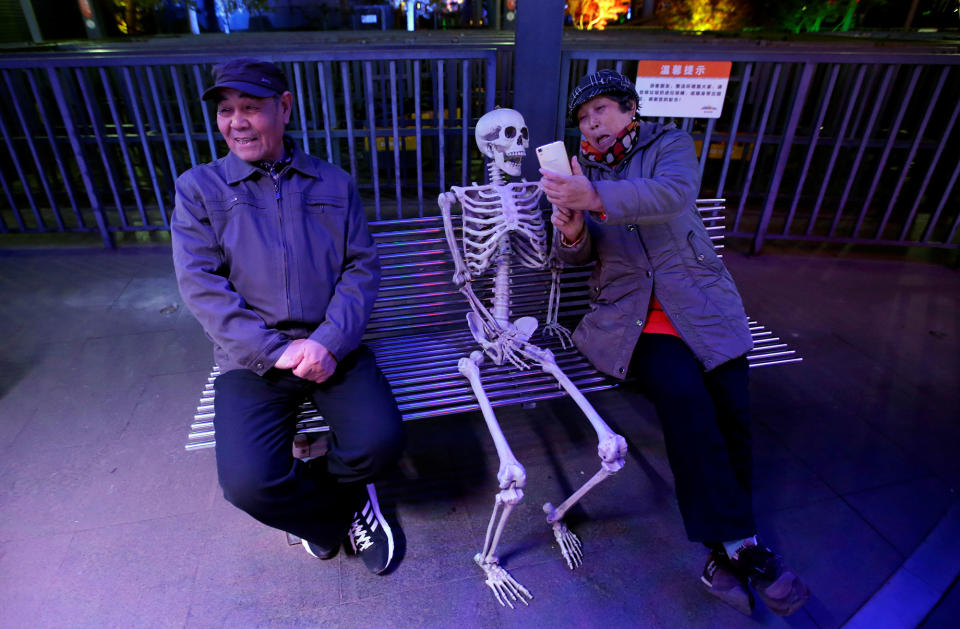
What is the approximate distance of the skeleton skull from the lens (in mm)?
2545

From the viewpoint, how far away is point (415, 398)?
8.00 feet

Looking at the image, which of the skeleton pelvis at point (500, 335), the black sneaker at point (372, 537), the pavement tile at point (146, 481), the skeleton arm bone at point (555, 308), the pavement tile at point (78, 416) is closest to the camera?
the black sneaker at point (372, 537)

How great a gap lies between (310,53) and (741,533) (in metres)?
4.47

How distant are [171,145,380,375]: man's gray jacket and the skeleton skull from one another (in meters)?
0.72

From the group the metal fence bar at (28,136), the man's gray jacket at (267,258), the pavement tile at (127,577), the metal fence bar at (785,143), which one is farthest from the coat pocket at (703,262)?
the metal fence bar at (28,136)

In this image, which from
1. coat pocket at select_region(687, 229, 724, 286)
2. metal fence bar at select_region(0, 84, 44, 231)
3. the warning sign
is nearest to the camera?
coat pocket at select_region(687, 229, 724, 286)

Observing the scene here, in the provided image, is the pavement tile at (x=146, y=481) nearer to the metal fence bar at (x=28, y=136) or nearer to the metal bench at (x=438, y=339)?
the metal bench at (x=438, y=339)

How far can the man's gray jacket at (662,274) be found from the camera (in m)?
2.35

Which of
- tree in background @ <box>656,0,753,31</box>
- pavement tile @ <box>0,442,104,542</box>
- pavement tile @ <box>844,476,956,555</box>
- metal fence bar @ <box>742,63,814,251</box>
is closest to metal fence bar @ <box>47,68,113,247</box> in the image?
pavement tile @ <box>0,442,104,542</box>

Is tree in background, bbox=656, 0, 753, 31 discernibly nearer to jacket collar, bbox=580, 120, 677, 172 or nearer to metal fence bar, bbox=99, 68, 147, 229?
metal fence bar, bbox=99, 68, 147, 229

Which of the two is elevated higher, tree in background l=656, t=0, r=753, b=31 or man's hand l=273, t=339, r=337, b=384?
tree in background l=656, t=0, r=753, b=31

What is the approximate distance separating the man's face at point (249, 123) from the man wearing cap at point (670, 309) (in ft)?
3.69

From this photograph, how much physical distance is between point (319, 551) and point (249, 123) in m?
1.80

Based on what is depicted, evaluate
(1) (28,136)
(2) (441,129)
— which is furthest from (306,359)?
(1) (28,136)
